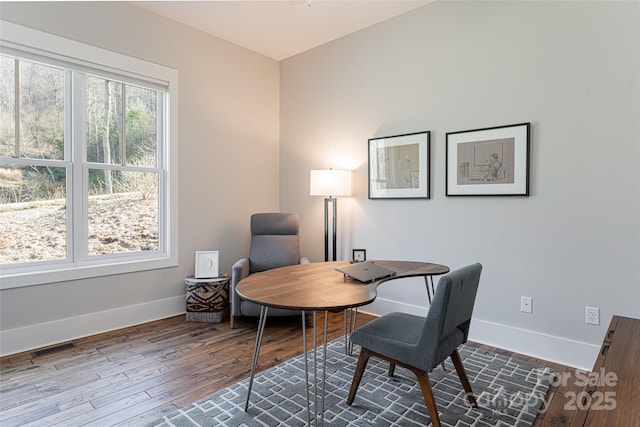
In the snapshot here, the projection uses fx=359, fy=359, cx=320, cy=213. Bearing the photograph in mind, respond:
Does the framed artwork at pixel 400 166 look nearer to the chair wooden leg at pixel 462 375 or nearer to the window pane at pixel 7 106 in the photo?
the chair wooden leg at pixel 462 375

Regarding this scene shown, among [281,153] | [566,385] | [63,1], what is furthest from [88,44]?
[566,385]

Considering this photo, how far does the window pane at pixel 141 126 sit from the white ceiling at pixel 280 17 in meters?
0.77

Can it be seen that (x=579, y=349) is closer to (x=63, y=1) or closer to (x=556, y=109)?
(x=556, y=109)

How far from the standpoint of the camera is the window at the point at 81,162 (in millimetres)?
2711

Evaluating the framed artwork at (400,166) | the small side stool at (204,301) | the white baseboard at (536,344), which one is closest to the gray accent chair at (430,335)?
the white baseboard at (536,344)

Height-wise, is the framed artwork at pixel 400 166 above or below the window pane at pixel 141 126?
below

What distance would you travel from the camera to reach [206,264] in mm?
3543

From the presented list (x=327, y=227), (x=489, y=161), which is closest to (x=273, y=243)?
(x=327, y=227)

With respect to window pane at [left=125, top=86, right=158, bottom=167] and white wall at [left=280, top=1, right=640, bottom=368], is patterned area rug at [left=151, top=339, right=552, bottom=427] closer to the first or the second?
white wall at [left=280, top=1, right=640, bottom=368]

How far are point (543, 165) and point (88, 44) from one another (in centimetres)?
367

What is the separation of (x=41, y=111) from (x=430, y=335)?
10.7 feet

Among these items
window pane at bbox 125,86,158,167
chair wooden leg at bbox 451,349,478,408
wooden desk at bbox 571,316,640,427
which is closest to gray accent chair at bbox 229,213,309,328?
window pane at bbox 125,86,158,167

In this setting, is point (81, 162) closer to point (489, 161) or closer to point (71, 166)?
point (71, 166)

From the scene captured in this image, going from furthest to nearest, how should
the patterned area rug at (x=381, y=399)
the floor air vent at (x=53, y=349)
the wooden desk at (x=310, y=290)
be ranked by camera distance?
the floor air vent at (x=53, y=349), the patterned area rug at (x=381, y=399), the wooden desk at (x=310, y=290)
